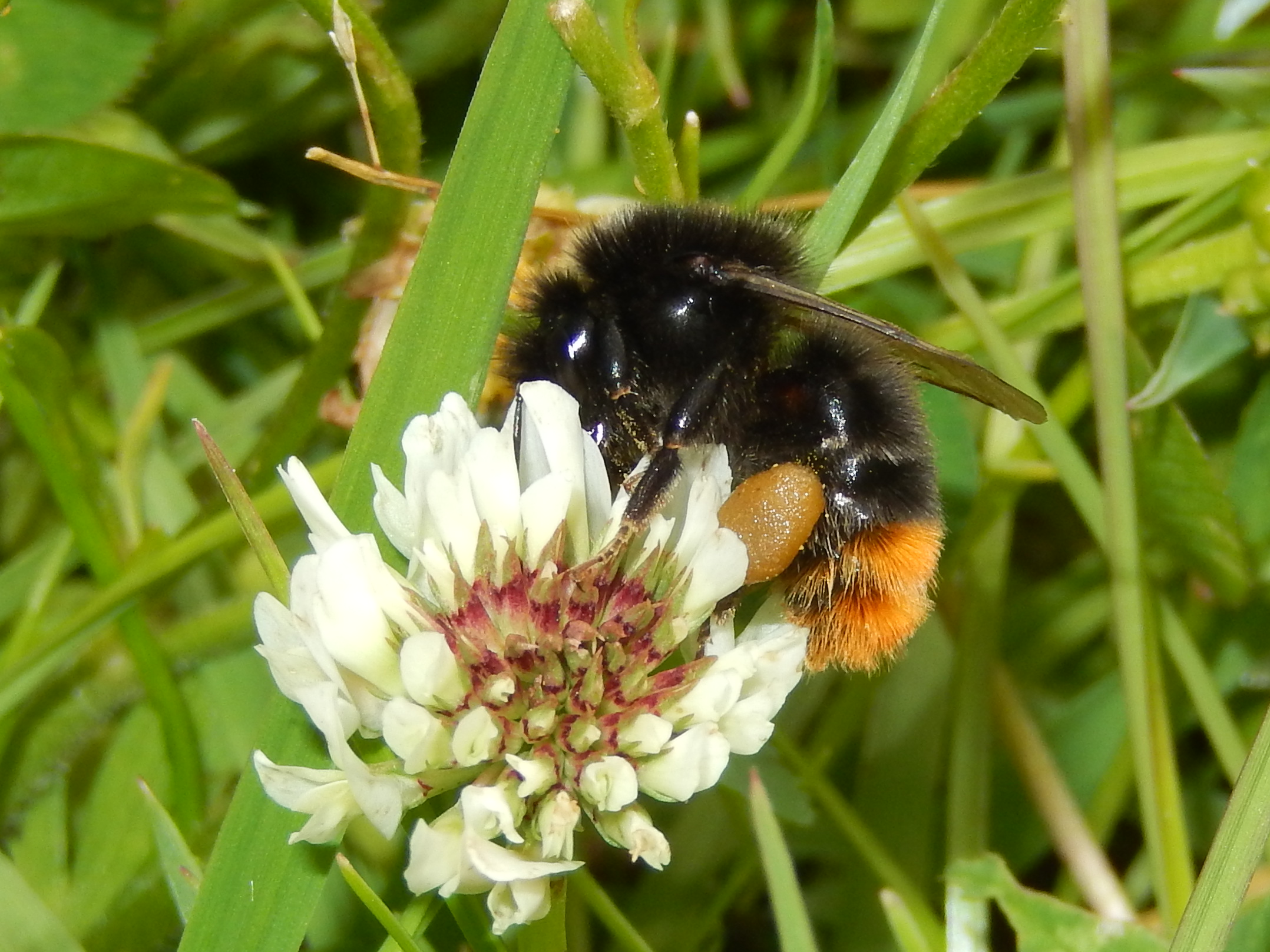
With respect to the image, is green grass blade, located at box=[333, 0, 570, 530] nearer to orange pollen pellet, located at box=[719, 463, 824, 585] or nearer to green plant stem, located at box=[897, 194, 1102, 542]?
orange pollen pellet, located at box=[719, 463, 824, 585]

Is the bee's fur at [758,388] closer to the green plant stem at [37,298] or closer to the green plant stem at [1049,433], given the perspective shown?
the green plant stem at [1049,433]

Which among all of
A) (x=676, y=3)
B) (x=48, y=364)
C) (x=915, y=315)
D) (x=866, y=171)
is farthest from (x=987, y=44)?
(x=48, y=364)

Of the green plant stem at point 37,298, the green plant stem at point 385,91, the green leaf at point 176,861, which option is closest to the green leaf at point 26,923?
the green leaf at point 176,861

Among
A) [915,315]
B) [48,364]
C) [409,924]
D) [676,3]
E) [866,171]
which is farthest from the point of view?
[676,3]

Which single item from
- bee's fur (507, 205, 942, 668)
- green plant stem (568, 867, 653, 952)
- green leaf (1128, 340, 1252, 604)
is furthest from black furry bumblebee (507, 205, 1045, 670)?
green leaf (1128, 340, 1252, 604)

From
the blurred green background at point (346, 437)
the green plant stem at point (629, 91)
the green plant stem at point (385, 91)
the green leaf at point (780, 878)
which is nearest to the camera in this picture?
the green leaf at point (780, 878)

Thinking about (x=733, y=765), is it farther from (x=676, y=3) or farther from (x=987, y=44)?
(x=676, y=3)
